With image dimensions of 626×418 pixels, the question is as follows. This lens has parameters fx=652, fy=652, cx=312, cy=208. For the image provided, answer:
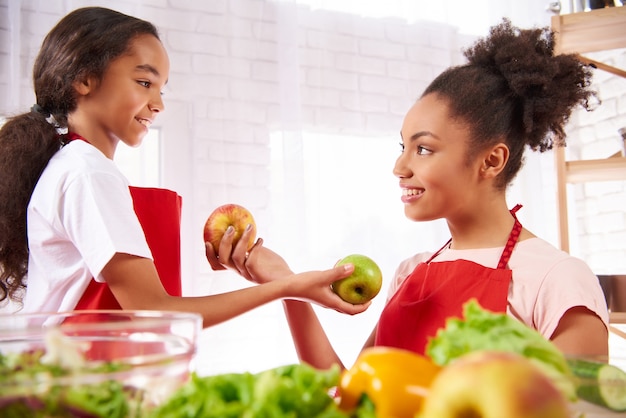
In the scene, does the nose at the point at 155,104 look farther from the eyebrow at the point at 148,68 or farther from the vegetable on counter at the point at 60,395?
the vegetable on counter at the point at 60,395

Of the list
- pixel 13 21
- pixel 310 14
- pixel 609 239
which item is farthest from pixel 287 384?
pixel 609 239

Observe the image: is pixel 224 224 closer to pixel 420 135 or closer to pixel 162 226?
pixel 162 226

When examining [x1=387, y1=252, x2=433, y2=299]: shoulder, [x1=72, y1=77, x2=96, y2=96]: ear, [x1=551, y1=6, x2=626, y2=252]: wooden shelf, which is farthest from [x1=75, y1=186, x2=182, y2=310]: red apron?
[x1=551, y1=6, x2=626, y2=252]: wooden shelf

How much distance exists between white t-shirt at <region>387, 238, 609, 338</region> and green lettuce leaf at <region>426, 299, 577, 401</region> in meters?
0.74

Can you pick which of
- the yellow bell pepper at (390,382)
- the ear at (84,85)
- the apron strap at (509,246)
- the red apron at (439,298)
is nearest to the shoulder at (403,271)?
the red apron at (439,298)

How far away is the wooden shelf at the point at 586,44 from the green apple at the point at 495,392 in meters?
2.24

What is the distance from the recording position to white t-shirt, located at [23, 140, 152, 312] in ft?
3.78

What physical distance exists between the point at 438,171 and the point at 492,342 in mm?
1009

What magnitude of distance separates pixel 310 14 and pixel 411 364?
2.74 meters

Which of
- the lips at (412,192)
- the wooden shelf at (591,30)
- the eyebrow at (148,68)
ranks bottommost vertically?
the lips at (412,192)

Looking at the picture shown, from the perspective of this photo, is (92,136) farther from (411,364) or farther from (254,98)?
(254,98)

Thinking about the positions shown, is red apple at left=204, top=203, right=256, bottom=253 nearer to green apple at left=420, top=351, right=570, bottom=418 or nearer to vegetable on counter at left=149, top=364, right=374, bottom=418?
vegetable on counter at left=149, top=364, right=374, bottom=418

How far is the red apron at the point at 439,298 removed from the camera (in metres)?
1.29

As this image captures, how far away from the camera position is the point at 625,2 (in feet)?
8.20
